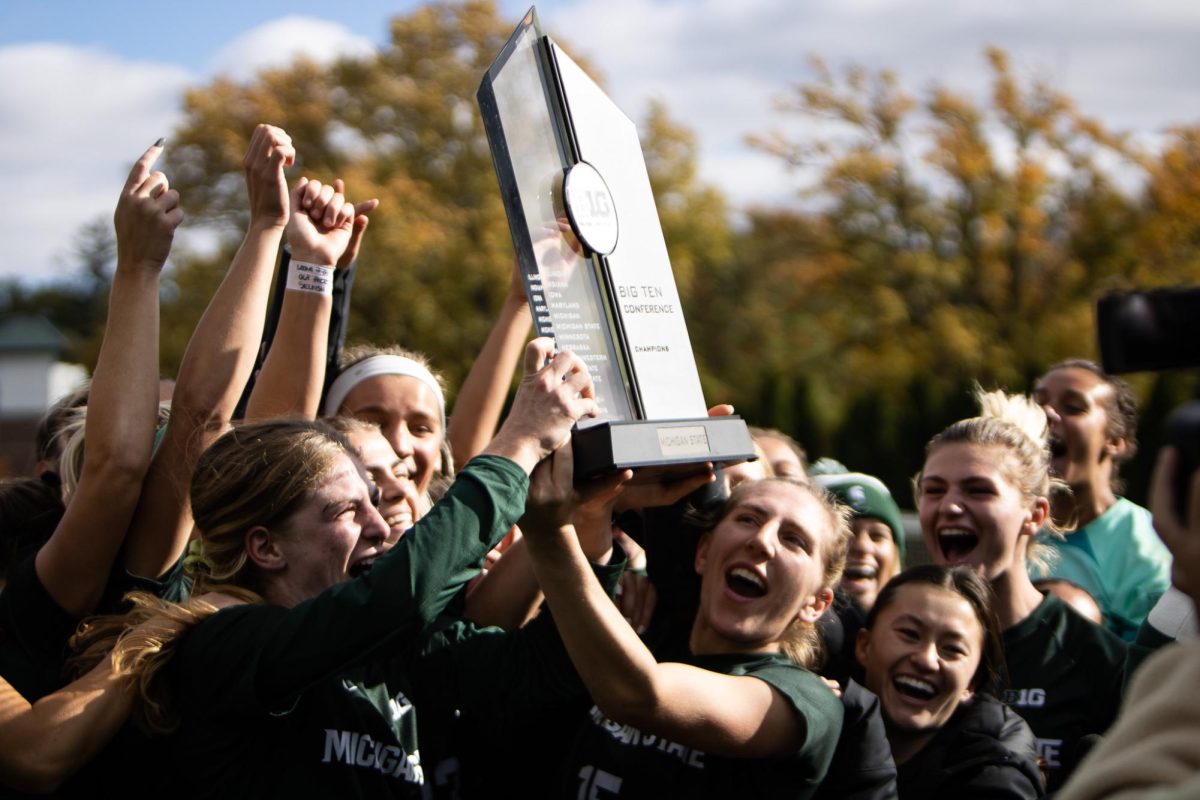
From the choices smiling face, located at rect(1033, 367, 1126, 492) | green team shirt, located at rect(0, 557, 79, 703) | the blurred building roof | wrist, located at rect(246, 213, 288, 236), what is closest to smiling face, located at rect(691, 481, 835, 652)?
wrist, located at rect(246, 213, 288, 236)

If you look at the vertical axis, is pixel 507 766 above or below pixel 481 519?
below

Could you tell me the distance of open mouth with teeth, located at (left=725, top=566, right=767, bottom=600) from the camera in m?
2.94

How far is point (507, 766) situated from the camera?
3.07m

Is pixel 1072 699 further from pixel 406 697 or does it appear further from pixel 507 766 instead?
pixel 406 697

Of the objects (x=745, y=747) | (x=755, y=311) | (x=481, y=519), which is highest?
(x=755, y=311)

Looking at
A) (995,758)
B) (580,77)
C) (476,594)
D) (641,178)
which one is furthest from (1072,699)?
(580,77)

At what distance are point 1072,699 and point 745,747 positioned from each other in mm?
1321

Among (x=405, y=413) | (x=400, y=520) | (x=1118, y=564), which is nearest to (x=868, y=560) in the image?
(x=1118, y=564)

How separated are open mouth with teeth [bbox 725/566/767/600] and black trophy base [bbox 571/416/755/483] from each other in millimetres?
384

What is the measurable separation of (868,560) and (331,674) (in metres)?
2.24

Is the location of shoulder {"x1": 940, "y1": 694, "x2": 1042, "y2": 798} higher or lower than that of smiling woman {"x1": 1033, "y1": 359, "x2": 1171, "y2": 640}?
lower

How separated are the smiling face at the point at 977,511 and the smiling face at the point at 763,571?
92 centimetres

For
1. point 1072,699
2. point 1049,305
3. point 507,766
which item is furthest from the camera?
point 1049,305

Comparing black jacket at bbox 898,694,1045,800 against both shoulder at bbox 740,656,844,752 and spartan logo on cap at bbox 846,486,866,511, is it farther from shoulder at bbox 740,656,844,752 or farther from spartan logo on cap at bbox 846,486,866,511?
spartan logo on cap at bbox 846,486,866,511
